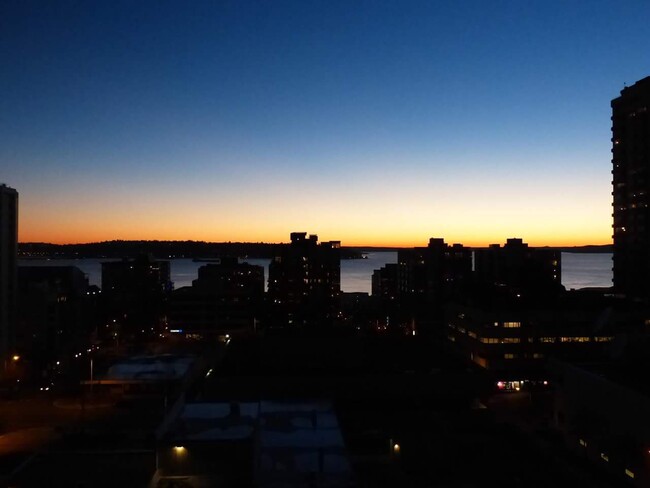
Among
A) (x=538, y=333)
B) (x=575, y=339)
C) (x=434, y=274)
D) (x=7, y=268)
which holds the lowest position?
(x=575, y=339)

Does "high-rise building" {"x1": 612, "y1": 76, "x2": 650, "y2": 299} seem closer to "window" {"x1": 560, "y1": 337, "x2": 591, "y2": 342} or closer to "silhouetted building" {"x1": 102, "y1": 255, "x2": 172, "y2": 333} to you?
"window" {"x1": 560, "y1": 337, "x2": 591, "y2": 342}

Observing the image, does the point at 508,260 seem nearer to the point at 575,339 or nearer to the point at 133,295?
the point at 575,339

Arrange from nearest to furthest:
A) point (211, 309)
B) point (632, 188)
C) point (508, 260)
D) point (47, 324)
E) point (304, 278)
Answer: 1. point (47, 324)
2. point (632, 188)
3. point (211, 309)
4. point (304, 278)
5. point (508, 260)

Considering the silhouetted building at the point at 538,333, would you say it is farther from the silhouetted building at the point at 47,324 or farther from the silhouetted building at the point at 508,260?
the silhouetted building at the point at 508,260

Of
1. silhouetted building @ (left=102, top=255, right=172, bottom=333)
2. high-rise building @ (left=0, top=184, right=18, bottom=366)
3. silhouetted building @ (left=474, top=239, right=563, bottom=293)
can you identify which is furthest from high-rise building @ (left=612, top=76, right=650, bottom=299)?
high-rise building @ (left=0, top=184, right=18, bottom=366)

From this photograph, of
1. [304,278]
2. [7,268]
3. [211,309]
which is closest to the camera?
[7,268]

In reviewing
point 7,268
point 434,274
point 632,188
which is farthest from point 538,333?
point 434,274

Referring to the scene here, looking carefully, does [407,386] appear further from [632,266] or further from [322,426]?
[632,266]
